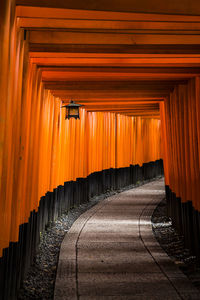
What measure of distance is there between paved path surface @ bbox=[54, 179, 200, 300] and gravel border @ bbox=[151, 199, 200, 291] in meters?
0.20

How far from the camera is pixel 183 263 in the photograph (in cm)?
584

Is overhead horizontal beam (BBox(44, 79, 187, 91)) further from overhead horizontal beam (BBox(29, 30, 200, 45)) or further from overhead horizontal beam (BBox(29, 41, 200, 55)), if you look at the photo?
overhead horizontal beam (BBox(29, 30, 200, 45))

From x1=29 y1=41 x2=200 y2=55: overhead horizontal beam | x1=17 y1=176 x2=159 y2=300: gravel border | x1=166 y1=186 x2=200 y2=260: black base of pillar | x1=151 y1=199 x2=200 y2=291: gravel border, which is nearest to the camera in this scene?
x1=17 y1=176 x2=159 y2=300: gravel border

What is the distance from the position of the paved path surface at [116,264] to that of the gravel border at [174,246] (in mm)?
200

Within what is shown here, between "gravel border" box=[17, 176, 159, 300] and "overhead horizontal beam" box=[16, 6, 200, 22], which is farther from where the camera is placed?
"gravel border" box=[17, 176, 159, 300]

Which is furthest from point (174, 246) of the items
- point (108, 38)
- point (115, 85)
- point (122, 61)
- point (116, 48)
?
point (108, 38)

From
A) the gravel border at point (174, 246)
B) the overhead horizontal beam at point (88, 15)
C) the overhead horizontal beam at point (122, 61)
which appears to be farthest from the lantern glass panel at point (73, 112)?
the overhead horizontal beam at point (88, 15)

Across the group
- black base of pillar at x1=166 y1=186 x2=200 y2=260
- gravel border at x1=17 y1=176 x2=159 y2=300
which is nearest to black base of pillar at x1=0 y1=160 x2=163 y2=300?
gravel border at x1=17 y1=176 x2=159 y2=300

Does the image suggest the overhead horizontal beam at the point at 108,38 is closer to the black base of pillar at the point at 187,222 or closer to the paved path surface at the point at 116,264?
the black base of pillar at the point at 187,222

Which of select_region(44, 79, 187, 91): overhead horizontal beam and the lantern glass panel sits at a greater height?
select_region(44, 79, 187, 91): overhead horizontal beam

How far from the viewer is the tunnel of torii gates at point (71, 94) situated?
351 centimetres

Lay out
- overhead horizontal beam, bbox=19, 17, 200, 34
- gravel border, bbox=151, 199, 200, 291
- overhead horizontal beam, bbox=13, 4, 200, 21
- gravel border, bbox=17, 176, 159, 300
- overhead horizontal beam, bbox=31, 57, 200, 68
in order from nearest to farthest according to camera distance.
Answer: overhead horizontal beam, bbox=13, 4, 200, 21 → overhead horizontal beam, bbox=19, 17, 200, 34 → gravel border, bbox=17, 176, 159, 300 → overhead horizontal beam, bbox=31, 57, 200, 68 → gravel border, bbox=151, 199, 200, 291

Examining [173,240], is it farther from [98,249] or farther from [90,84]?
[90,84]

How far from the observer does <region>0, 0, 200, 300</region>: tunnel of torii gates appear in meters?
3.51
